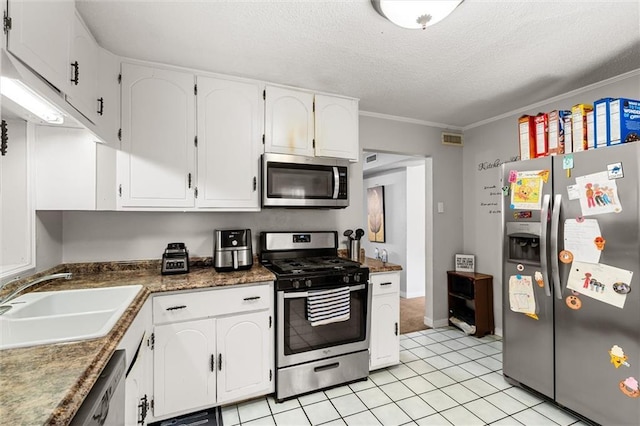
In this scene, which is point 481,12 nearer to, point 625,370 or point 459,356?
point 625,370

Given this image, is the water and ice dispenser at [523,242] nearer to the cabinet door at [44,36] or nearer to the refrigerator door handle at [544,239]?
the refrigerator door handle at [544,239]

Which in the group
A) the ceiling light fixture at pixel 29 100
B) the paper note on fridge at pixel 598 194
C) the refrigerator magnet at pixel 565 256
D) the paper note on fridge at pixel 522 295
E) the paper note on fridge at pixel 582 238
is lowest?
the paper note on fridge at pixel 522 295

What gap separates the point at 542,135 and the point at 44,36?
2.94m

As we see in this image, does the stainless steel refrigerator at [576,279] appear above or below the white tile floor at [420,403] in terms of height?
above

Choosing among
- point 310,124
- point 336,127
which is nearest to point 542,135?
point 336,127

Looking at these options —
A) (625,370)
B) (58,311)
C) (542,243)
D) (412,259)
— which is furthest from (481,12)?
(412,259)

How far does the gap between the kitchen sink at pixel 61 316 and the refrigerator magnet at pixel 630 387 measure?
2641 millimetres

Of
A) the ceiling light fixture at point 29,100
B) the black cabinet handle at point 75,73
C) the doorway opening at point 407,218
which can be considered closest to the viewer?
the ceiling light fixture at point 29,100

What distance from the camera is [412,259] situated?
504cm

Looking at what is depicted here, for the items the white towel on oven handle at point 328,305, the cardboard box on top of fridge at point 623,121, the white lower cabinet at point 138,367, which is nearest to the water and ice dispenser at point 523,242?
the cardboard box on top of fridge at point 623,121

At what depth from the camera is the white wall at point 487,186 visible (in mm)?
3268

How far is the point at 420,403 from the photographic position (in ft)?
7.15

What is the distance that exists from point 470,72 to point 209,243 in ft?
8.04

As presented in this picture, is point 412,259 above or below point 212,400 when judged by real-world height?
above
